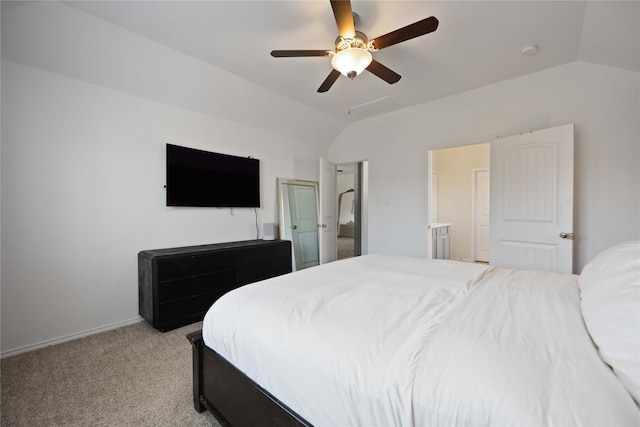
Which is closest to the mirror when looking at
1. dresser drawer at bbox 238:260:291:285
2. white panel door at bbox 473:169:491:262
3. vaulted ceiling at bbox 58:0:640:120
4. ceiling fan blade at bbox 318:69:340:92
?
dresser drawer at bbox 238:260:291:285

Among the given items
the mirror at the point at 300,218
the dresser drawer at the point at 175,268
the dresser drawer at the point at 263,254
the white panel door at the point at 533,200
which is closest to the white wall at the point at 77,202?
the dresser drawer at the point at 175,268

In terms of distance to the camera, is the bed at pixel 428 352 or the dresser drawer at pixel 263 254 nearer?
the bed at pixel 428 352

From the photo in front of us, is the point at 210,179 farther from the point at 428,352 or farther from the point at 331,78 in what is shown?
the point at 428,352

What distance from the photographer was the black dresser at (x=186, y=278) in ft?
8.26

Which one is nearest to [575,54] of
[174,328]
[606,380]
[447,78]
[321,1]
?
[447,78]

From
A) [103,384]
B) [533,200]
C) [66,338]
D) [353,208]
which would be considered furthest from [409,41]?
[353,208]

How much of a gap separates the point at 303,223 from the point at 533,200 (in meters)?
3.10

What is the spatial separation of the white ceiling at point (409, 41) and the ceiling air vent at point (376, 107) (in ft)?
2.04

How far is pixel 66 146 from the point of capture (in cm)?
237

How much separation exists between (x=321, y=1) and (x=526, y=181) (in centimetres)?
280

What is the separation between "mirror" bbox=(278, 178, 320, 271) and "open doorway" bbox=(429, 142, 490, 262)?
8.01 ft

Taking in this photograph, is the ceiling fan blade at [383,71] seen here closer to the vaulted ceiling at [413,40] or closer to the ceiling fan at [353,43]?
the ceiling fan at [353,43]

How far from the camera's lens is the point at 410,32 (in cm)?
174

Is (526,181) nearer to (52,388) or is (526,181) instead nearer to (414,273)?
(414,273)
